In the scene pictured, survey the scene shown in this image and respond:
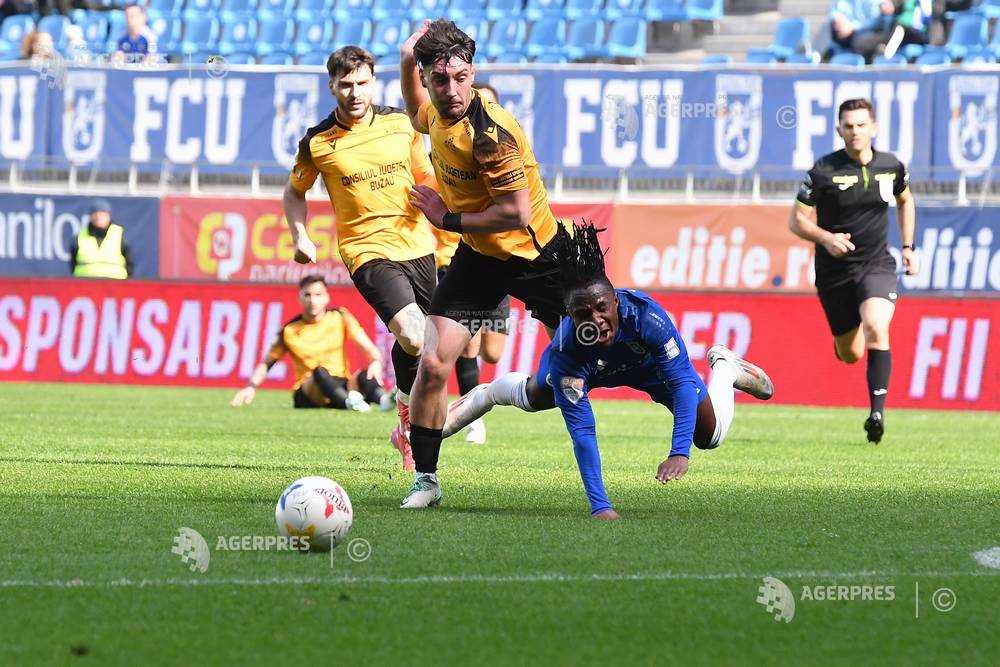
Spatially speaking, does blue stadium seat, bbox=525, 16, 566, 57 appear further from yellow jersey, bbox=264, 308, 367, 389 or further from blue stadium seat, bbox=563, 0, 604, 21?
yellow jersey, bbox=264, 308, 367, 389

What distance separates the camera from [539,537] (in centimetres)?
650

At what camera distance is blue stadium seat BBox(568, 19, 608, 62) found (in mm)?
23844

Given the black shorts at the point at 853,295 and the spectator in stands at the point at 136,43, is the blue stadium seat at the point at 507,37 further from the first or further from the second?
the black shorts at the point at 853,295

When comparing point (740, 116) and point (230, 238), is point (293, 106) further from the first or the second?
point (740, 116)

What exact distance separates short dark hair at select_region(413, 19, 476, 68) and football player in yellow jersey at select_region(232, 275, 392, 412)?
8.13 m

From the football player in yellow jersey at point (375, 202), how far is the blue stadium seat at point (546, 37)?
47.1 ft

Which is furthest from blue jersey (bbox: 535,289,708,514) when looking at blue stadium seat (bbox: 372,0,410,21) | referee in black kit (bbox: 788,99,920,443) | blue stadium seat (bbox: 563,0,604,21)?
blue stadium seat (bbox: 372,0,410,21)

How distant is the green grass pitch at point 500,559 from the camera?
15.0 ft

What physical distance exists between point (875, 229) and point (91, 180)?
13.4 m

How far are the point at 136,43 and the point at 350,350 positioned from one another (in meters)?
8.10

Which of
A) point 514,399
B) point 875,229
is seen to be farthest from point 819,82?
point 514,399

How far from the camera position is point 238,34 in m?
26.1

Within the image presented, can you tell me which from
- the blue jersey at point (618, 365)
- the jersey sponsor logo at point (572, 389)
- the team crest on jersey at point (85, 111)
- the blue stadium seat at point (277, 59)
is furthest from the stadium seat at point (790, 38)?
the jersey sponsor logo at point (572, 389)

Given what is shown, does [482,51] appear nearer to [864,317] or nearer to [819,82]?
[819,82]
